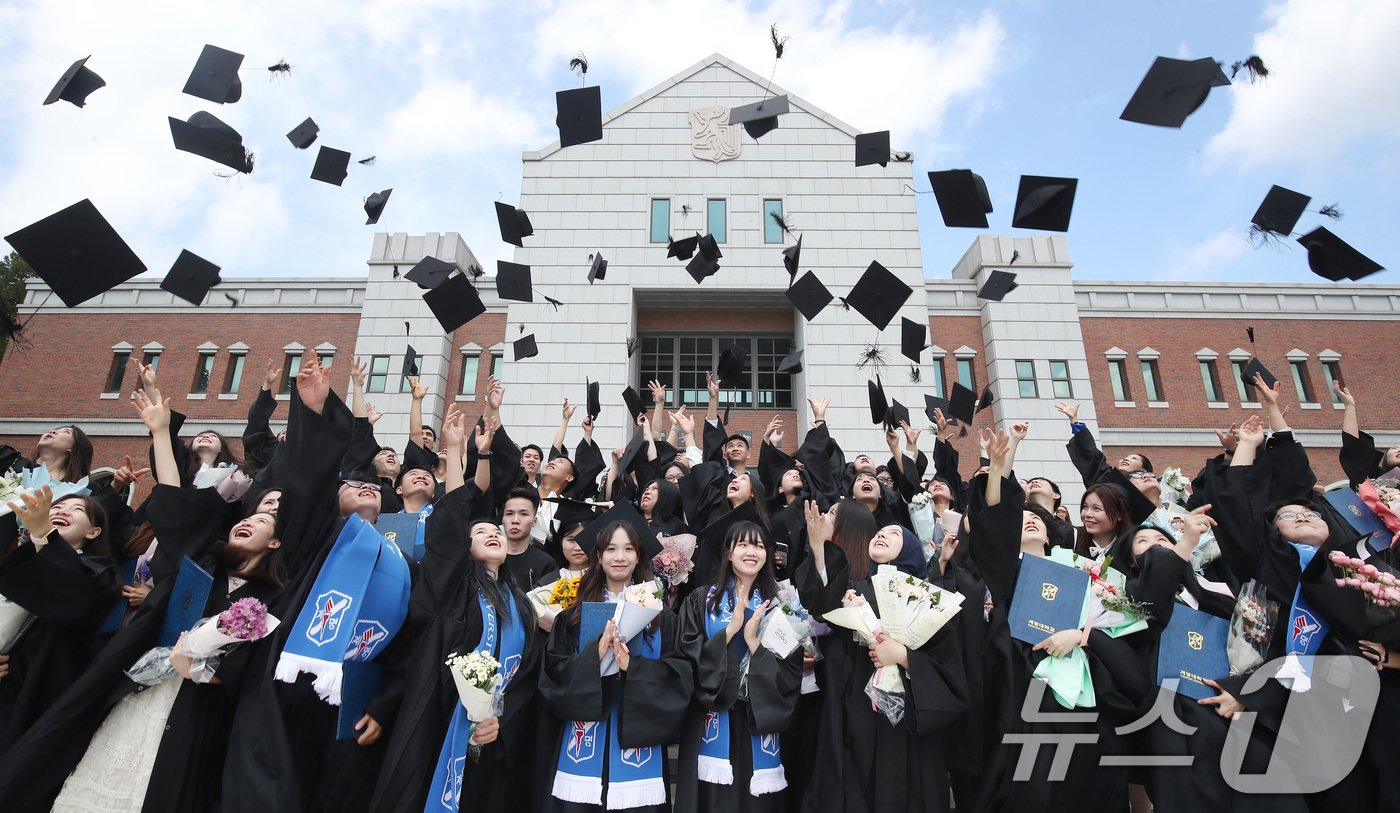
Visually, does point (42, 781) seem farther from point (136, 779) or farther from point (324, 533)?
point (324, 533)

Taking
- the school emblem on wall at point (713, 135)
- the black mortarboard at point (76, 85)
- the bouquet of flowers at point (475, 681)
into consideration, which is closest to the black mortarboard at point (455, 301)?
the black mortarboard at point (76, 85)

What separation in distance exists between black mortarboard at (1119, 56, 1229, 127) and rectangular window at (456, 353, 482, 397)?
17.2 m

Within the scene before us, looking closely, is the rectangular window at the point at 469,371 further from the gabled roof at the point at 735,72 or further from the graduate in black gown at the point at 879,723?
the graduate in black gown at the point at 879,723

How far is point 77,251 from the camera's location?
14.4 feet

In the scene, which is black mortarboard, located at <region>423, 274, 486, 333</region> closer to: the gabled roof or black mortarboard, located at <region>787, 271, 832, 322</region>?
black mortarboard, located at <region>787, 271, 832, 322</region>

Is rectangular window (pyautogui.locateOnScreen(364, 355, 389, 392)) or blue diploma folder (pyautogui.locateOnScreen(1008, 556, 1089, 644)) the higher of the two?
rectangular window (pyautogui.locateOnScreen(364, 355, 389, 392))

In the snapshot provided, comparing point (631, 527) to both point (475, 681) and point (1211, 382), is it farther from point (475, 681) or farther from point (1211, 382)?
point (1211, 382)

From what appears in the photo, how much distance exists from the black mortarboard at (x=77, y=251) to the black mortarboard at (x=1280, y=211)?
26.2 ft

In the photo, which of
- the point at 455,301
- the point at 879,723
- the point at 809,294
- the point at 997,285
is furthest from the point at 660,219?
the point at 879,723

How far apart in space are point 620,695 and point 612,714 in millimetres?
86

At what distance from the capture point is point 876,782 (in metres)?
3.10

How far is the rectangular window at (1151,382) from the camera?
66.6ft

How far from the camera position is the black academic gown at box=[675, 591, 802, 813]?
10.2ft

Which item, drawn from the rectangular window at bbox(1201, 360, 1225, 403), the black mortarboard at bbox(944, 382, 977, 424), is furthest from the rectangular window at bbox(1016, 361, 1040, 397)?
the black mortarboard at bbox(944, 382, 977, 424)
